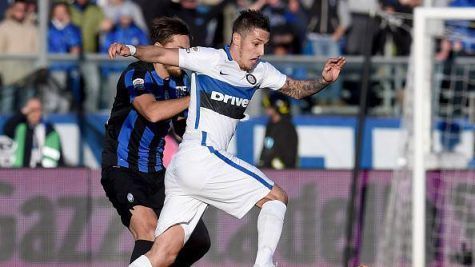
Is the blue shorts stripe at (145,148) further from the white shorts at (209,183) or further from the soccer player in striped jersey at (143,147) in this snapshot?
the white shorts at (209,183)

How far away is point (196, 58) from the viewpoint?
322 inches

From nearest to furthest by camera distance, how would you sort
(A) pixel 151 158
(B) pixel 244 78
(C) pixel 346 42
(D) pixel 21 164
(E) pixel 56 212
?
(B) pixel 244 78 → (A) pixel 151 158 → (E) pixel 56 212 → (D) pixel 21 164 → (C) pixel 346 42

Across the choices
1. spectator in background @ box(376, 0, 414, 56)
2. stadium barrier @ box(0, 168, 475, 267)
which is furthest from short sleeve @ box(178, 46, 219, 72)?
spectator in background @ box(376, 0, 414, 56)

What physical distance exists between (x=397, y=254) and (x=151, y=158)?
427 centimetres

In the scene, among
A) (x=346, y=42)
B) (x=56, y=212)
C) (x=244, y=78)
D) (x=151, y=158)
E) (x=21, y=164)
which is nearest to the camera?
(x=244, y=78)

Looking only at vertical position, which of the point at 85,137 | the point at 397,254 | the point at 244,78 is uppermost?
the point at 244,78

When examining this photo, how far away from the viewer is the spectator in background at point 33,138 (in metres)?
13.8

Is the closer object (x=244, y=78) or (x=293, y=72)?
(x=244, y=78)

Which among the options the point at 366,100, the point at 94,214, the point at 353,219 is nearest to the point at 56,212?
the point at 94,214

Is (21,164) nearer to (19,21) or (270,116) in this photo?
(19,21)

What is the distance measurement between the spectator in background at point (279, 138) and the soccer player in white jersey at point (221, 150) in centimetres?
554

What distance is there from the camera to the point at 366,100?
14047 mm

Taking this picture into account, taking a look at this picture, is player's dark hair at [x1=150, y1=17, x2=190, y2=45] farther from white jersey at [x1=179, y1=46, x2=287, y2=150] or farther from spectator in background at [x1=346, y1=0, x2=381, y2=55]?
spectator in background at [x1=346, y1=0, x2=381, y2=55]

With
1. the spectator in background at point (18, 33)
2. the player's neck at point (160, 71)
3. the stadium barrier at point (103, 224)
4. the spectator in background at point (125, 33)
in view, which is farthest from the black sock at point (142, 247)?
the spectator in background at point (18, 33)
